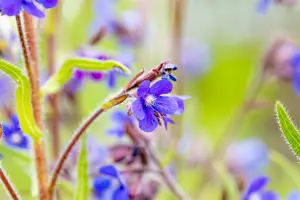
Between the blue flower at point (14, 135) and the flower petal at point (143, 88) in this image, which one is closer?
the flower petal at point (143, 88)

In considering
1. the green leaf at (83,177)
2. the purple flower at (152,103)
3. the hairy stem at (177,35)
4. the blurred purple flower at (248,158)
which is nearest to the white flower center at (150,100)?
the purple flower at (152,103)

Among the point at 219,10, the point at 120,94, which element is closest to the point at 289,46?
the point at 120,94

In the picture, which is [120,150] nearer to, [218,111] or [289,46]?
[289,46]

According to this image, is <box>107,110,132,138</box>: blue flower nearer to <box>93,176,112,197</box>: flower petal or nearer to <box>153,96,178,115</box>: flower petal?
<box>93,176,112,197</box>: flower petal

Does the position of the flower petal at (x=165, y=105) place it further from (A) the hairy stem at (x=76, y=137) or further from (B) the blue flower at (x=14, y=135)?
(B) the blue flower at (x=14, y=135)

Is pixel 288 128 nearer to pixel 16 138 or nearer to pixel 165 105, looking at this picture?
pixel 165 105

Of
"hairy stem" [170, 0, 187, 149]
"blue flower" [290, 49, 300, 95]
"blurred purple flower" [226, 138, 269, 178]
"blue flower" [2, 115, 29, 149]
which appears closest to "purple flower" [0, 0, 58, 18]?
"blue flower" [2, 115, 29, 149]
